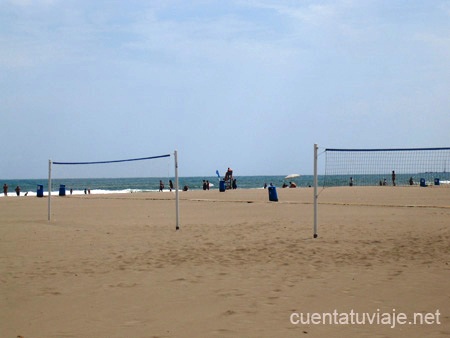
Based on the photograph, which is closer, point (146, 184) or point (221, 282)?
point (221, 282)

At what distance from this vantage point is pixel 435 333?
4688mm

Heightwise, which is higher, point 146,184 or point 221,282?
point 146,184

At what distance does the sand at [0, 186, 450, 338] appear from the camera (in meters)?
5.03

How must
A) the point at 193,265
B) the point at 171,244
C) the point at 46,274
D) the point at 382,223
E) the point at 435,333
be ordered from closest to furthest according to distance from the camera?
the point at 435,333, the point at 46,274, the point at 193,265, the point at 171,244, the point at 382,223

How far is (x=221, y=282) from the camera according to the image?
6.82m

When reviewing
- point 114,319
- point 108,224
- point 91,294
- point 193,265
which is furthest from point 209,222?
point 114,319

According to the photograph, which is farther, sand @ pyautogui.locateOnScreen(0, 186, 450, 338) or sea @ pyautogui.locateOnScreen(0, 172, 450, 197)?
sea @ pyautogui.locateOnScreen(0, 172, 450, 197)

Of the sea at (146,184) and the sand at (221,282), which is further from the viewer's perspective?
the sea at (146,184)

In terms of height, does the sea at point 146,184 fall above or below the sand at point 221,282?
above

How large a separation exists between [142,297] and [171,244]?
4.29 metres

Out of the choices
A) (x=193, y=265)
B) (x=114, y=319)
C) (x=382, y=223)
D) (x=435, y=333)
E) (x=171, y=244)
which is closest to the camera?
(x=435, y=333)

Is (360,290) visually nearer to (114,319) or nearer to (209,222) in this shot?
(114,319)

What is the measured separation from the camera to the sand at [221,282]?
16.5ft

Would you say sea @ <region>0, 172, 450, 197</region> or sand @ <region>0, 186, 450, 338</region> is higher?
sea @ <region>0, 172, 450, 197</region>
